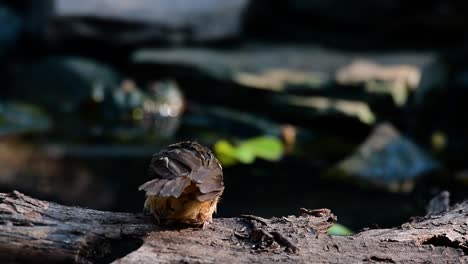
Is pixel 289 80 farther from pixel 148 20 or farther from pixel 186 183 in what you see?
pixel 186 183

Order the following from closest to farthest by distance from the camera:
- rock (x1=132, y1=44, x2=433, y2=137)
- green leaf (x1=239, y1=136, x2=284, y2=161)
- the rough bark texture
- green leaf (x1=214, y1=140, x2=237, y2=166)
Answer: the rough bark texture
green leaf (x1=214, y1=140, x2=237, y2=166)
green leaf (x1=239, y1=136, x2=284, y2=161)
rock (x1=132, y1=44, x2=433, y2=137)

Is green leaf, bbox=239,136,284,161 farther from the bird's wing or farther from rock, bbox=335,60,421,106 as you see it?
the bird's wing

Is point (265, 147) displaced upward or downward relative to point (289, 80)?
downward

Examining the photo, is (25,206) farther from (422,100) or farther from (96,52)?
(96,52)

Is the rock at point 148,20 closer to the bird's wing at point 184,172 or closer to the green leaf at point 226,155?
the green leaf at point 226,155

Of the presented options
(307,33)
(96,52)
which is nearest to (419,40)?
(307,33)

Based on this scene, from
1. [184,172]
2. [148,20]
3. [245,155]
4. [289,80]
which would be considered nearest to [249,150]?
[245,155]

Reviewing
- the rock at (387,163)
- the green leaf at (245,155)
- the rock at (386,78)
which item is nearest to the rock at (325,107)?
the rock at (386,78)

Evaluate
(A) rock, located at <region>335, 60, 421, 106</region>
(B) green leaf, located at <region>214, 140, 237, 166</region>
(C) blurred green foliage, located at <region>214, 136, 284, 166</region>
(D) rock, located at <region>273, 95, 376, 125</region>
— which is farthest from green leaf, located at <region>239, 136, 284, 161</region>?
(A) rock, located at <region>335, 60, 421, 106</region>
